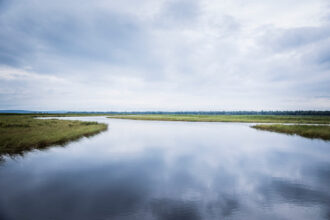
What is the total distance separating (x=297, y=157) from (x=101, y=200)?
1822 cm

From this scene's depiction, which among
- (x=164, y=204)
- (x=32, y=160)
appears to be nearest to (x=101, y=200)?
(x=164, y=204)

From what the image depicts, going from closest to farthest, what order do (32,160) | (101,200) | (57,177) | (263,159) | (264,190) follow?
(101,200), (264,190), (57,177), (32,160), (263,159)

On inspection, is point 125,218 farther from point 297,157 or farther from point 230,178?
point 297,157

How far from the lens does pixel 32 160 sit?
12.6 metres

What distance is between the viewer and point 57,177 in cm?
999

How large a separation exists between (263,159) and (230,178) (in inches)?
276

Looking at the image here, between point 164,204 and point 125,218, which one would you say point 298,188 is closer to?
point 164,204

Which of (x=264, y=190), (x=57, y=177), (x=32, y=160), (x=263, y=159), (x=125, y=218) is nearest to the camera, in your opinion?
(x=125, y=218)

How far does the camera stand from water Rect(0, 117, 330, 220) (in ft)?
21.2

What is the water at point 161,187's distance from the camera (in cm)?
646

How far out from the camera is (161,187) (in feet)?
29.4

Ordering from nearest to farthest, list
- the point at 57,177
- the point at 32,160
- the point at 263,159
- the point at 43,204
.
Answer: the point at 43,204, the point at 57,177, the point at 32,160, the point at 263,159

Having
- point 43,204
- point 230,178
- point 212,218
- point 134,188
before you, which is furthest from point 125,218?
point 230,178

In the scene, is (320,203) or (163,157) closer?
(320,203)
